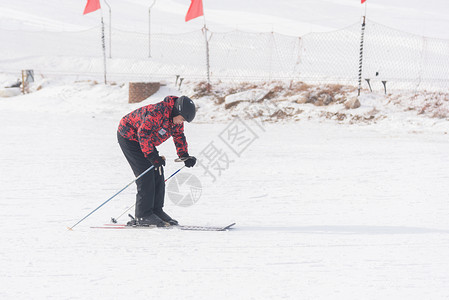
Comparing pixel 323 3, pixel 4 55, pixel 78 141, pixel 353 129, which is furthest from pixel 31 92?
pixel 323 3

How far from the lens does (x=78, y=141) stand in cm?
954

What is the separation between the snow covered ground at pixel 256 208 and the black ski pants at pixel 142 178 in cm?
26

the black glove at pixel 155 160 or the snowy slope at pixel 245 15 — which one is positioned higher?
the snowy slope at pixel 245 15

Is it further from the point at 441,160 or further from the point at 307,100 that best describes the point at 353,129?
the point at 441,160

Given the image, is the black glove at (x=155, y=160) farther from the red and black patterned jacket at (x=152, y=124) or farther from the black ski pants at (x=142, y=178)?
the black ski pants at (x=142, y=178)

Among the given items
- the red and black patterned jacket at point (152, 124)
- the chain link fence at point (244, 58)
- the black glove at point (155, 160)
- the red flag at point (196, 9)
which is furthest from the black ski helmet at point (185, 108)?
the red flag at point (196, 9)

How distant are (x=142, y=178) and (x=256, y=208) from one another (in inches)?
61.3

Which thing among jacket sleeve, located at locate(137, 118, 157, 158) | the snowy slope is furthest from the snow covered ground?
the snowy slope

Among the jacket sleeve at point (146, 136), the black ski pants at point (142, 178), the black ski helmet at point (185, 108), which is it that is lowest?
the black ski pants at point (142, 178)

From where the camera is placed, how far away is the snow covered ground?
3.47 meters

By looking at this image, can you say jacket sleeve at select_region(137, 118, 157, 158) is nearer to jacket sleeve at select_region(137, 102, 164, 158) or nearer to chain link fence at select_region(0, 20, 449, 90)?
jacket sleeve at select_region(137, 102, 164, 158)

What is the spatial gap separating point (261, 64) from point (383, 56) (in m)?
4.67

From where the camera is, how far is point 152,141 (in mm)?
4383

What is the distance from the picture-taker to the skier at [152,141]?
433cm
